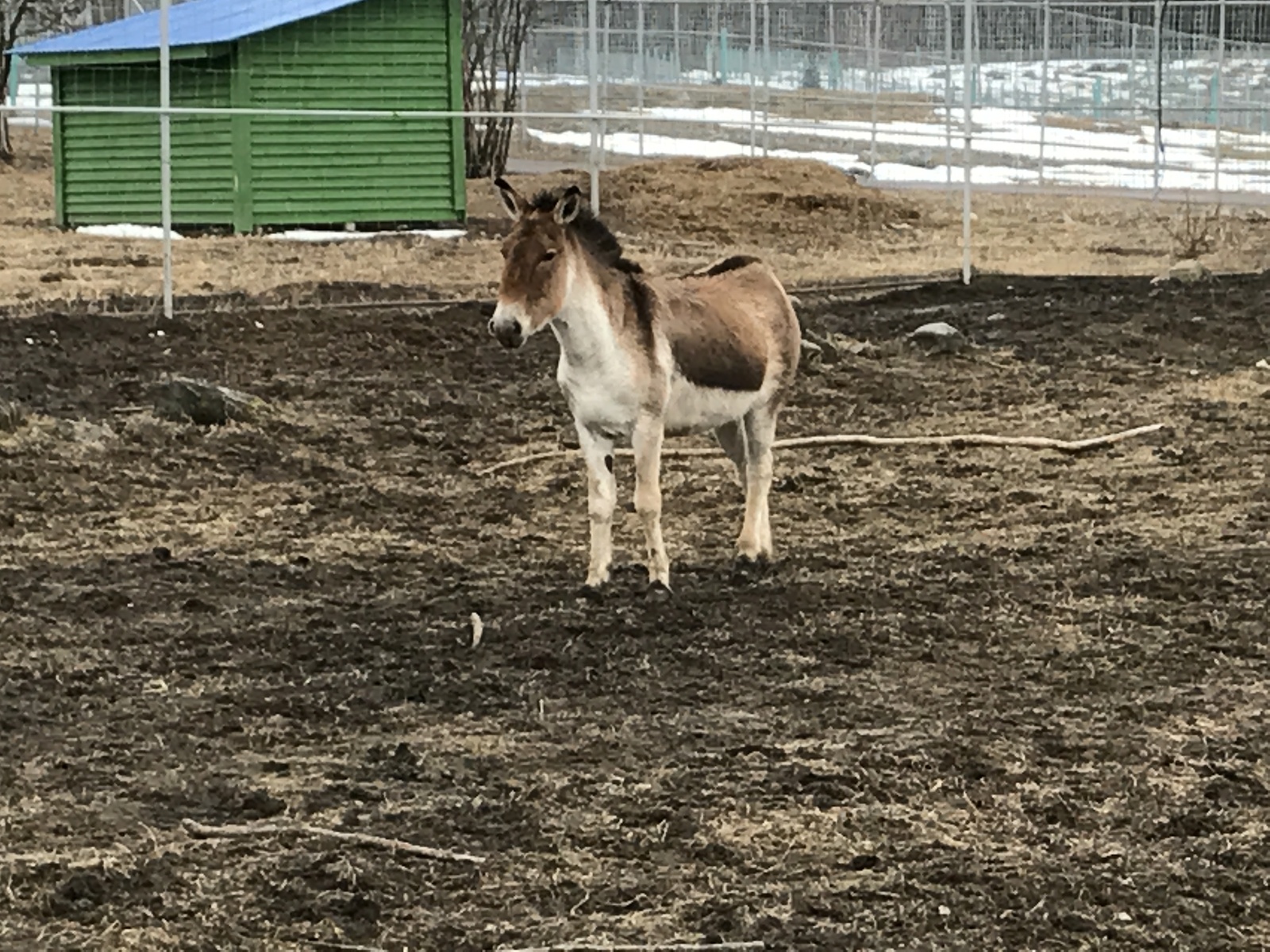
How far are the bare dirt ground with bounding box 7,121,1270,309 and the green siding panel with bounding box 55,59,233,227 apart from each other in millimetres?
526

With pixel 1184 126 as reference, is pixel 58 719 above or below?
below

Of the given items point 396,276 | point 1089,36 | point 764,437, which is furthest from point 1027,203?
point 764,437

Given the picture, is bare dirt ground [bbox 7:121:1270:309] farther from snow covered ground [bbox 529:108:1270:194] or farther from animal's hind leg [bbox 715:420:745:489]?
animal's hind leg [bbox 715:420:745:489]

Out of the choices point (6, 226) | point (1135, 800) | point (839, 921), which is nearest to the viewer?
point (839, 921)

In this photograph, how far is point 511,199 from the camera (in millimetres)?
7289

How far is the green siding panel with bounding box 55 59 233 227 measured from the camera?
60.8ft

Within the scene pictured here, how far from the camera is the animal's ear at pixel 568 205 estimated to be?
23.4ft

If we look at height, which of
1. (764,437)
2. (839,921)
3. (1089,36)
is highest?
(1089,36)

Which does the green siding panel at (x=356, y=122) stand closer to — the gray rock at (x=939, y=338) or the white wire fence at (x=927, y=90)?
the gray rock at (x=939, y=338)

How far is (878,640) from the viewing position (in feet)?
22.8

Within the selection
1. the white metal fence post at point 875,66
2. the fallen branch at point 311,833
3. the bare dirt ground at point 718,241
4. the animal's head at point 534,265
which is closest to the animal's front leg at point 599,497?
the animal's head at point 534,265

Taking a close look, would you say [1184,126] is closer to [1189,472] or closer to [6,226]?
[6,226]

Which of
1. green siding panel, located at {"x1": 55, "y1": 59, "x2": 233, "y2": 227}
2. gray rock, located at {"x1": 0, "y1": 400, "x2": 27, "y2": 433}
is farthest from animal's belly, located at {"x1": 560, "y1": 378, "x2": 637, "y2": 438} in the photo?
green siding panel, located at {"x1": 55, "y1": 59, "x2": 233, "y2": 227}

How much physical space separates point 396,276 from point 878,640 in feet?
32.9
